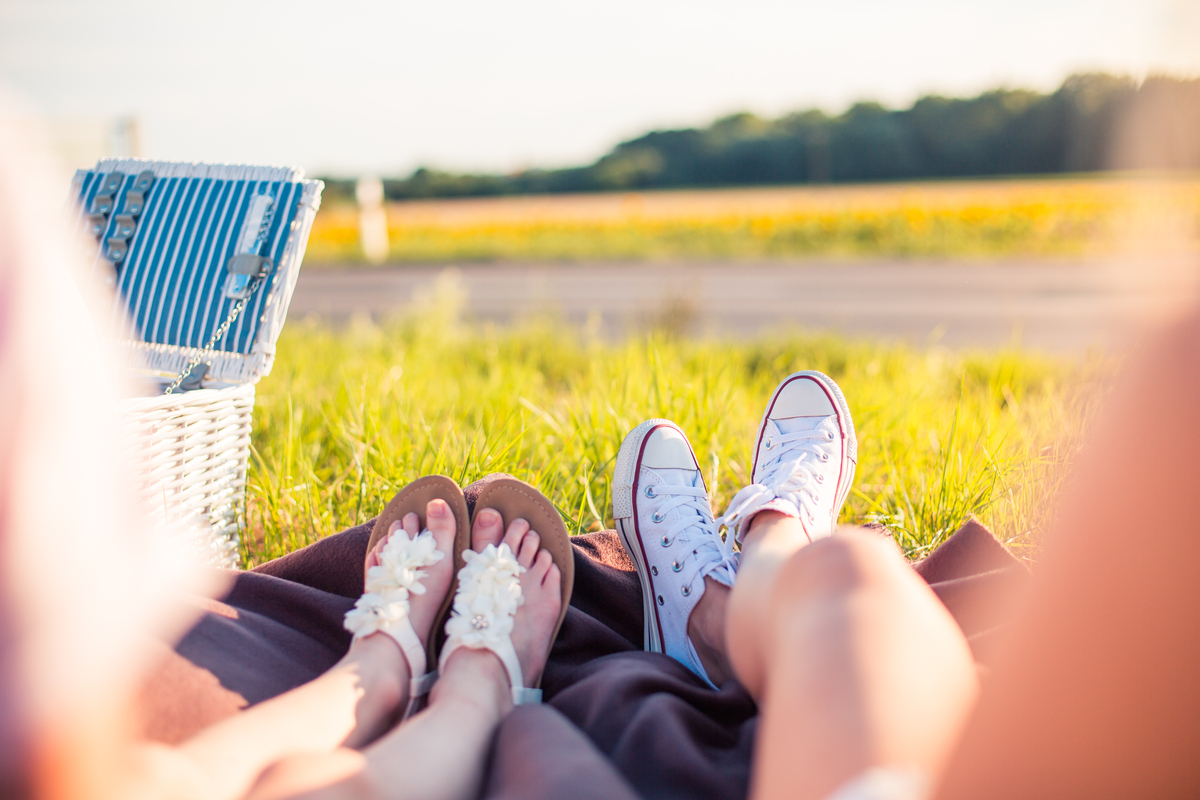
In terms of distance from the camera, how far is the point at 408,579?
4.05 feet

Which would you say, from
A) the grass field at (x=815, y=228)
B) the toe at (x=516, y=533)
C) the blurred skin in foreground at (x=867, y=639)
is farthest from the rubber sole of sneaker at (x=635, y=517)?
the grass field at (x=815, y=228)

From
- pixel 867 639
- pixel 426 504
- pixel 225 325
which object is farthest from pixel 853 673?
pixel 225 325

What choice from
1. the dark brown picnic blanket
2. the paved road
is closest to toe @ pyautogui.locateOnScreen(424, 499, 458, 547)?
the dark brown picnic blanket

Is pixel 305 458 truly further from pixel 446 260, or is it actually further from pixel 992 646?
pixel 446 260

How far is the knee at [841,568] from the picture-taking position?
85 cm

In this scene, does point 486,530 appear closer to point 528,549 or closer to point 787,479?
point 528,549

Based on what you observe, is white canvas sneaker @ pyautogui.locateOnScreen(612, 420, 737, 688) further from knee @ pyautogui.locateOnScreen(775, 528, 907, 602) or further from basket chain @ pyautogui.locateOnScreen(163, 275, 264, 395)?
basket chain @ pyautogui.locateOnScreen(163, 275, 264, 395)

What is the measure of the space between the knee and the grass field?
12389mm

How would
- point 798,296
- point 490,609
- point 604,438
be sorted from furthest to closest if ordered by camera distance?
point 798,296
point 604,438
point 490,609

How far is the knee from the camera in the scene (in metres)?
0.85

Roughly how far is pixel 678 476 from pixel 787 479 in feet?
0.78

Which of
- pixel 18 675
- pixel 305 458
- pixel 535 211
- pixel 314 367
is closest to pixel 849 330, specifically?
pixel 314 367

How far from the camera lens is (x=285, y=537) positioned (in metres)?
1.77

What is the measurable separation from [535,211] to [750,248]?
585cm
